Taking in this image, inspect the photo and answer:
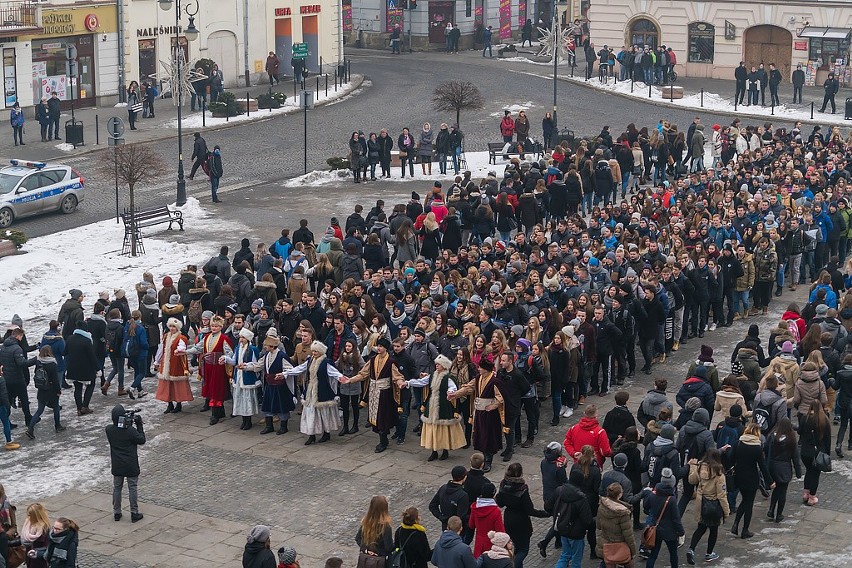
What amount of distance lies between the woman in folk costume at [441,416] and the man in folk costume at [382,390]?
49 centimetres

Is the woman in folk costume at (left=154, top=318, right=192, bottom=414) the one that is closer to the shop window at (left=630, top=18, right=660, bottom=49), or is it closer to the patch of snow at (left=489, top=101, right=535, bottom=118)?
the patch of snow at (left=489, top=101, right=535, bottom=118)

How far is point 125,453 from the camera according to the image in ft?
61.7

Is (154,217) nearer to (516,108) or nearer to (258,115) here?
(258,115)

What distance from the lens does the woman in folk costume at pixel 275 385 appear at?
2166cm

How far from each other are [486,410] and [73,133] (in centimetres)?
2905

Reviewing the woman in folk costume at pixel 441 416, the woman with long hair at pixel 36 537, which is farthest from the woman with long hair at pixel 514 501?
the woman with long hair at pixel 36 537

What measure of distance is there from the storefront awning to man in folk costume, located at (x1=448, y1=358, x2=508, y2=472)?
41.0 m

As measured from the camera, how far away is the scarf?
49.3 feet

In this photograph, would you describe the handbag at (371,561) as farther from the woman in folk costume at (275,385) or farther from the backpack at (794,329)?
the backpack at (794,329)

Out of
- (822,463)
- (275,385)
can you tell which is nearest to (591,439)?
(822,463)

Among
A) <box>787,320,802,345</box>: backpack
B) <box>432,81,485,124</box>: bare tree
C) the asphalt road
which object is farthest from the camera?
<box>432,81,485,124</box>: bare tree

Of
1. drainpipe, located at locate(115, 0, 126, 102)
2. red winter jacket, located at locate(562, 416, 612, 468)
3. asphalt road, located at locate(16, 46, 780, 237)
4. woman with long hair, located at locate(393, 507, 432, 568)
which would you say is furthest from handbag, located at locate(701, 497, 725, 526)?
drainpipe, located at locate(115, 0, 126, 102)

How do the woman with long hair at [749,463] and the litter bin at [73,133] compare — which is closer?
the woman with long hair at [749,463]

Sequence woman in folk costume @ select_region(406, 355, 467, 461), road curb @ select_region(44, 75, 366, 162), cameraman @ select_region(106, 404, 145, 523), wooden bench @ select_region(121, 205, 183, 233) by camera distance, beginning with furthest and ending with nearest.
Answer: road curb @ select_region(44, 75, 366, 162) < wooden bench @ select_region(121, 205, 183, 233) < woman in folk costume @ select_region(406, 355, 467, 461) < cameraman @ select_region(106, 404, 145, 523)
